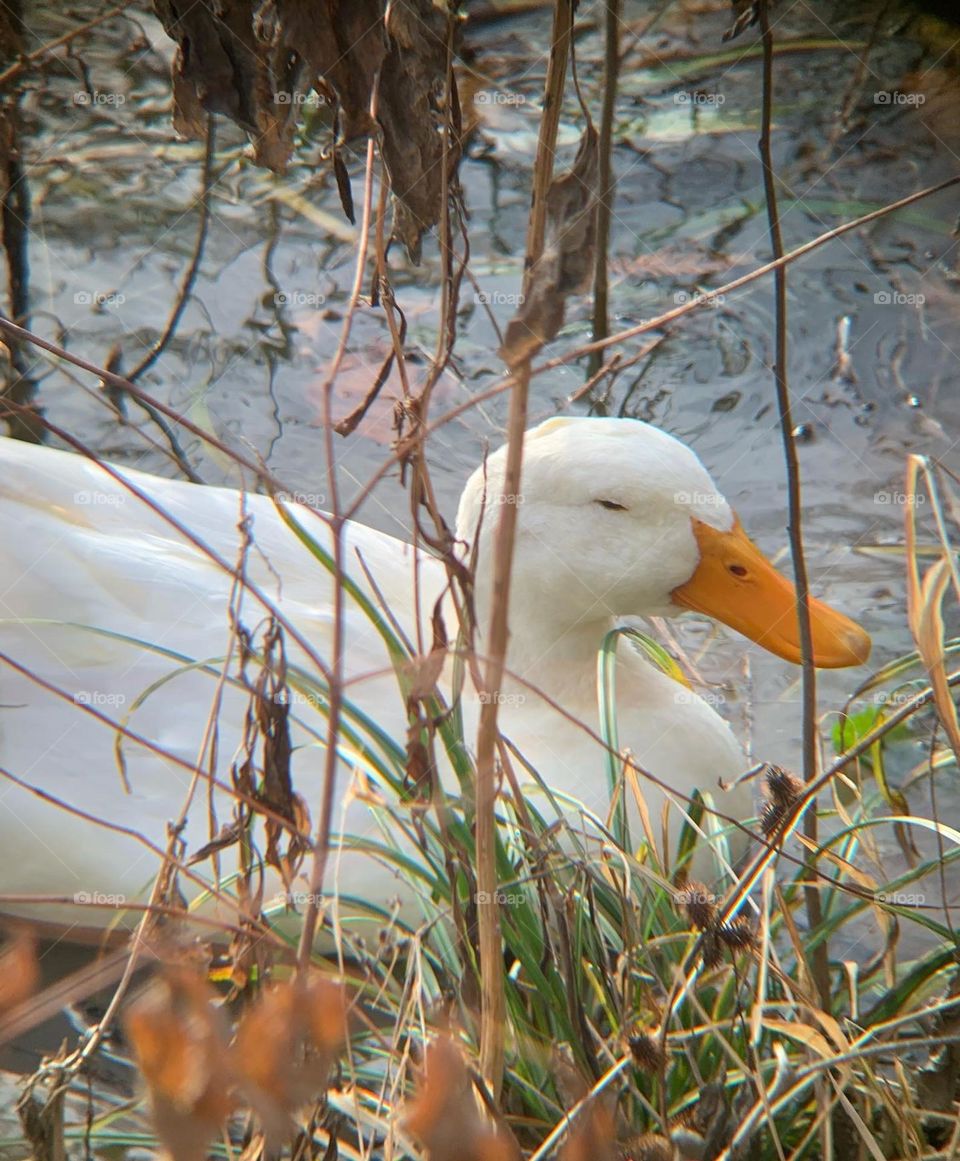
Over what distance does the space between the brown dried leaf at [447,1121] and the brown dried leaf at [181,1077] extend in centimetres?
15

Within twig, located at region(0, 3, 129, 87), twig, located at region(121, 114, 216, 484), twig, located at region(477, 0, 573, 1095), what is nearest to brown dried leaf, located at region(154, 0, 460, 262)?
twig, located at region(477, 0, 573, 1095)

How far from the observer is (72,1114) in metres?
2.24

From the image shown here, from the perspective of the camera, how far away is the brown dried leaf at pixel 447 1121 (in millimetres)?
1002

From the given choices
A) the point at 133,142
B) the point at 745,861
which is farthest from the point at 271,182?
the point at 745,861

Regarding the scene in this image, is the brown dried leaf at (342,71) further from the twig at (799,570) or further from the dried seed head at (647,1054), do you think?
the dried seed head at (647,1054)

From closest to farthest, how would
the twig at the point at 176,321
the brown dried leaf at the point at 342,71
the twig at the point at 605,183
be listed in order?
the brown dried leaf at the point at 342,71, the twig at the point at 605,183, the twig at the point at 176,321

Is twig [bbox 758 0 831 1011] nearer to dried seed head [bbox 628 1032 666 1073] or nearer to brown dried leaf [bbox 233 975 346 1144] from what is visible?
dried seed head [bbox 628 1032 666 1073]

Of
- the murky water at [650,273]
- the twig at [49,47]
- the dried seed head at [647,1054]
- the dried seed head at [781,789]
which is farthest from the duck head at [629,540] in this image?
the twig at [49,47]

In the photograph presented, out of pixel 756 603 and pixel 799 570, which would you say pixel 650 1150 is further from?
pixel 756 603

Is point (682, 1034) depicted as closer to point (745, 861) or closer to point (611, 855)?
point (611, 855)

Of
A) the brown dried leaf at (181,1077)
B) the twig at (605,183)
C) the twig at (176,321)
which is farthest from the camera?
the twig at (176,321)

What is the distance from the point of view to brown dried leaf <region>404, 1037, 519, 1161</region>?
3.29 ft

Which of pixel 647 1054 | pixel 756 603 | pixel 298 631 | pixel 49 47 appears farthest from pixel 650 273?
pixel 647 1054

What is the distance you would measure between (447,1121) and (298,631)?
1749 millimetres
